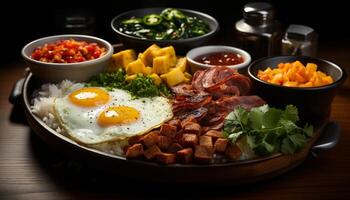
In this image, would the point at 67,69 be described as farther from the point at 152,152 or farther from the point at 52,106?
the point at 152,152

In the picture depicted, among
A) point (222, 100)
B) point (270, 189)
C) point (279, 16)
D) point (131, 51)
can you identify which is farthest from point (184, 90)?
point (279, 16)

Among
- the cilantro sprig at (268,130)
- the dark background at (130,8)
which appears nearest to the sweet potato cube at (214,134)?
the cilantro sprig at (268,130)

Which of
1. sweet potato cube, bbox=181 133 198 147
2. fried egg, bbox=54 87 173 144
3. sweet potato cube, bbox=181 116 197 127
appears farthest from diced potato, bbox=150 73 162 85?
sweet potato cube, bbox=181 133 198 147

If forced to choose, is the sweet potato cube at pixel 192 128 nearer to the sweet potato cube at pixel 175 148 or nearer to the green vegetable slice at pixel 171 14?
the sweet potato cube at pixel 175 148

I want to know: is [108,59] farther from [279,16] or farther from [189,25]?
[279,16]

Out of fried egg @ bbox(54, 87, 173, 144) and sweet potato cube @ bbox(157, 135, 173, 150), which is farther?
fried egg @ bbox(54, 87, 173, 144)

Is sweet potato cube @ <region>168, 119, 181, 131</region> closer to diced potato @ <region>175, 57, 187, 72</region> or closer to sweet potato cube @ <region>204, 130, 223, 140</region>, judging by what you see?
sweet potato cube @ <region>204, 130, 223, 140</region>

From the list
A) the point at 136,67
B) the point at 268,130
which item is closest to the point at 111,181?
the point at 268,130
